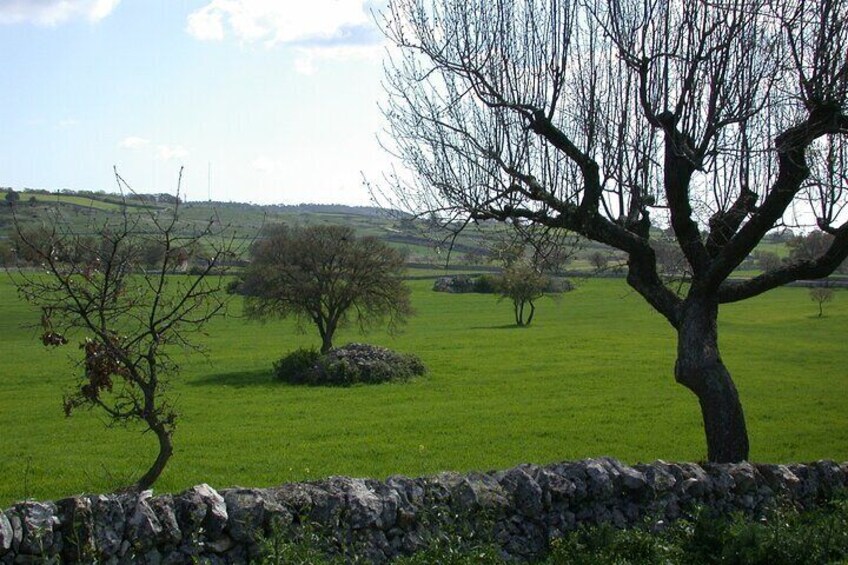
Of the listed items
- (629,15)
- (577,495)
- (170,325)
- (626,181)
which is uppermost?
(629,15)

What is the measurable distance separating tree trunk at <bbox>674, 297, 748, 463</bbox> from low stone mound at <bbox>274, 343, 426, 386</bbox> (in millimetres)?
27106

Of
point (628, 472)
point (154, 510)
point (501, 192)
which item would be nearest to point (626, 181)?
point (501, 192)

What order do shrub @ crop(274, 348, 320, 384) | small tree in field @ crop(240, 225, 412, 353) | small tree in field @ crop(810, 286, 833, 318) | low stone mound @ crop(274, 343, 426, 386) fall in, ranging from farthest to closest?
small tree in field @ crop(810, 286, 833, 318) → small tree in field @ crop(240, 225, 412, 353) → shrub @ crop(274, 348, 320, 384) → low stone mound @ crop(274, 343, 426, 386)

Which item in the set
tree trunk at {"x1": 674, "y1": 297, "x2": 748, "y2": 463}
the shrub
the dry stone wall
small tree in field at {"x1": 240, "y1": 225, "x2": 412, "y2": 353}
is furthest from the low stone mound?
the dry stone wall

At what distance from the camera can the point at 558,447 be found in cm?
2300

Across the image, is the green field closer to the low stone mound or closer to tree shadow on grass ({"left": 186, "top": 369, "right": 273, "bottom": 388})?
tree shadow on grass ({"left": 186, "top": 369, "right": 273, "bottom": 388})

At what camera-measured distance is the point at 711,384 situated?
1148 cm

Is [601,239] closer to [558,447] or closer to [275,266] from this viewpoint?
[558,447]

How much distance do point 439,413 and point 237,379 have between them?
13928 mm

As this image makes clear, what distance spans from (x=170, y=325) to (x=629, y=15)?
283 inches

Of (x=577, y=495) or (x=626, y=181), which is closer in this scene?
(x=577, y=495)

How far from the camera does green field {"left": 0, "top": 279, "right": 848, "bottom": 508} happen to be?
2108cm

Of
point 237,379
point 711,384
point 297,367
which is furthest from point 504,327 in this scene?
point 711,384

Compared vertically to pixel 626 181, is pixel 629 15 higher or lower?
higher
